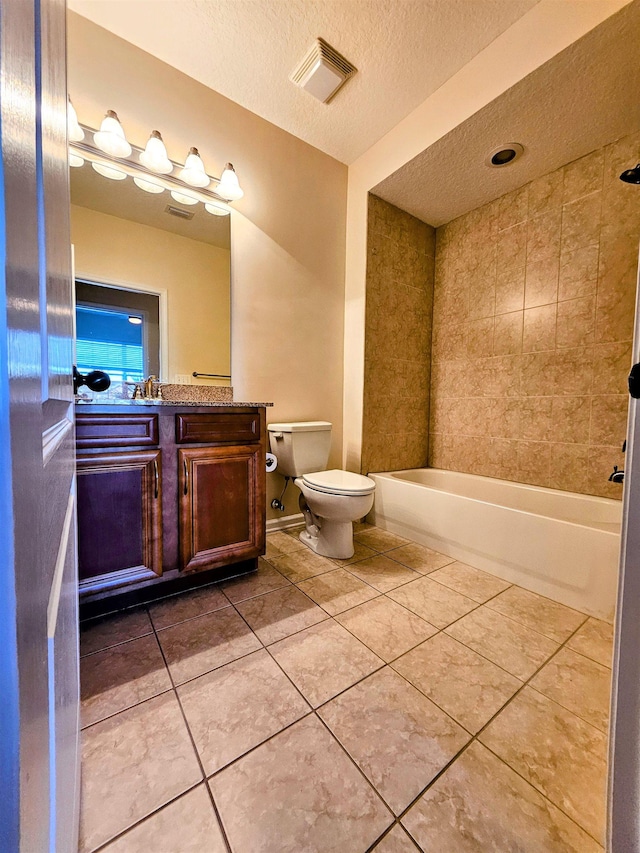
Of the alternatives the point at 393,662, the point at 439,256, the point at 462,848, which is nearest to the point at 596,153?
the point at 439,256

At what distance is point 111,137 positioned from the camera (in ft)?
5.12

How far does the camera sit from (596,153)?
74.2 inches

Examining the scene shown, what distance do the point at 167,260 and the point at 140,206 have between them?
0.27 meters

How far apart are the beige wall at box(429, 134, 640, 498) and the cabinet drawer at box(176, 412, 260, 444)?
5.71ft

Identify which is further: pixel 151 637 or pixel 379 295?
pixel 379 295

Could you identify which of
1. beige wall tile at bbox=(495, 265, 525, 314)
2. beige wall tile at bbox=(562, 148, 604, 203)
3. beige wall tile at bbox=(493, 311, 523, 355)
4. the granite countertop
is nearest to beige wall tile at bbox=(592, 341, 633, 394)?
beige wall tile at bbox=(493, 311, 523, 355)

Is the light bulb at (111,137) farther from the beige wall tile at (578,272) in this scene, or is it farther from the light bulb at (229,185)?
the beige wall tile at (578,272)

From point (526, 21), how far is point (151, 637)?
3.06m

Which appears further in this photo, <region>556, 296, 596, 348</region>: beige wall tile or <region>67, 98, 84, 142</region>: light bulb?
<region>556, 296, 596, 348</region>: beige wall tile

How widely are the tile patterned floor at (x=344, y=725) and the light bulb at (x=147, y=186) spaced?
6.76 ft

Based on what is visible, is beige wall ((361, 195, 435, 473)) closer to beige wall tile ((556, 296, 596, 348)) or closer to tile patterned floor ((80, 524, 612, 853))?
beige wall tile ((556, 296, 596, 348))

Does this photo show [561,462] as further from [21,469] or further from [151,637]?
[21,469]

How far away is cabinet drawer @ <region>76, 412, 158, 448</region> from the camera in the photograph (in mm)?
1173

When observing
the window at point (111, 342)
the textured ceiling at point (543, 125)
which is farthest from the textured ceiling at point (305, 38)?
the window at point (111, 342)
